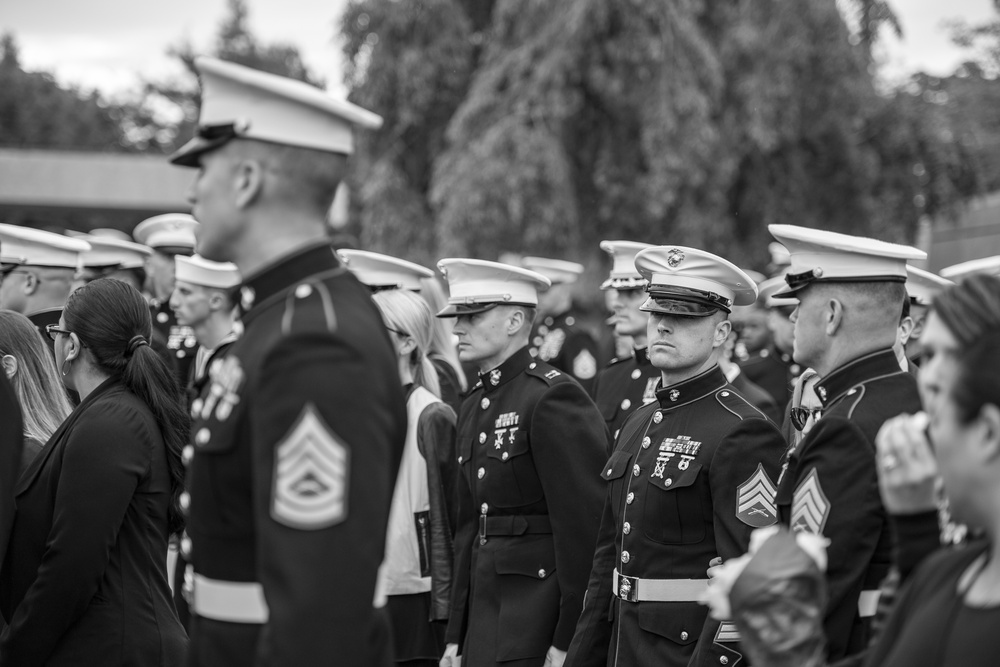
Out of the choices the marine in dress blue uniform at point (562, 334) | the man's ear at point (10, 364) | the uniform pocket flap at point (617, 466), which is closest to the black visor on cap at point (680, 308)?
the uniform pocket flap at point (617, 466)

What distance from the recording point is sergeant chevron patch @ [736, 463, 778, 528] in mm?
4391

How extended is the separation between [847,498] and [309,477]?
1675mm

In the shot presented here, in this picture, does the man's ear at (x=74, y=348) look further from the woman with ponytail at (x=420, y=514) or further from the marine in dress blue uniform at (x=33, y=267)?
the marine in dress blue uniform at (x=33, y=267)

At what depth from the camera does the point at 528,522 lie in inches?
213

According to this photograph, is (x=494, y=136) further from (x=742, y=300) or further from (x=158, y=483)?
(x=158, y=483)

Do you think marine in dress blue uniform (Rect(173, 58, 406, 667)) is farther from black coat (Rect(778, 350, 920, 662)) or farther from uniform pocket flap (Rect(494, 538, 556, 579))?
uniform pocket flap (Rect(494, 538, 556, 579))

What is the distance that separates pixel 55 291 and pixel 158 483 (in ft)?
10.1

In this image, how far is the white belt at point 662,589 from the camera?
179 inches

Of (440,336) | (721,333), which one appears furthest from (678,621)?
(440,336)

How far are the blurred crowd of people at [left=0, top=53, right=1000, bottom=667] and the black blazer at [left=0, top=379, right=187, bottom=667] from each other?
0.04ft

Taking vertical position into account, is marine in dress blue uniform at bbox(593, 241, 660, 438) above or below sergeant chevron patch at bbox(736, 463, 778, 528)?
above

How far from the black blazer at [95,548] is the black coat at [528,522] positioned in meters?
1.55

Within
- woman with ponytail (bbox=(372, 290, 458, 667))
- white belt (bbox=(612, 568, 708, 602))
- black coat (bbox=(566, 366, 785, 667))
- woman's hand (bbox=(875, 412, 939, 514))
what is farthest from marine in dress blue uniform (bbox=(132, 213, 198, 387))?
woman's hand (bbox=(875, 412, 939, 514))

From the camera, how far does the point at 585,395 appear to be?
551 cm
